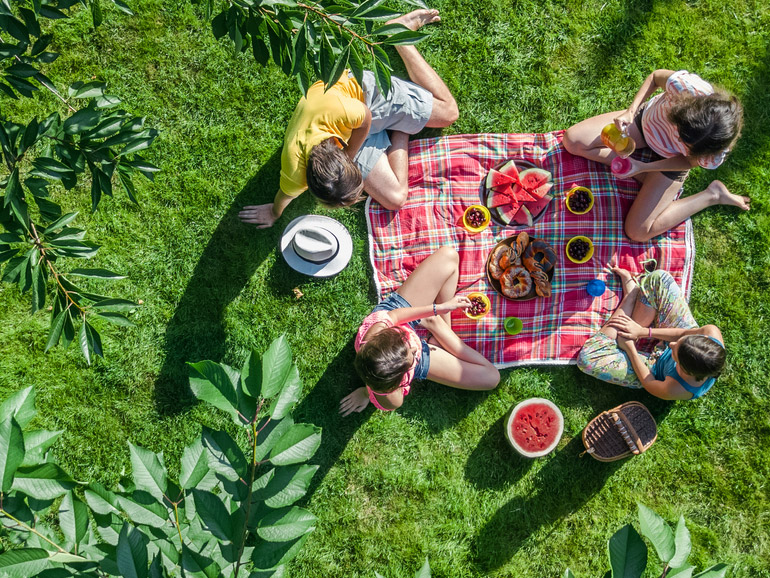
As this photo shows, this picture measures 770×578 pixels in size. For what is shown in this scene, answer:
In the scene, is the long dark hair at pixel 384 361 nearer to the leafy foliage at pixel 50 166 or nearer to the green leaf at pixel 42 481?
the leafy foliage at pixel 50 166

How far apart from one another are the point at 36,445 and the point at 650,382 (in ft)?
12.8

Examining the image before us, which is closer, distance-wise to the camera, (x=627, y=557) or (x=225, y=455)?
(x=627, y=557)

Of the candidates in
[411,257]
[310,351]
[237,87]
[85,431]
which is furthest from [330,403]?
[237,87]

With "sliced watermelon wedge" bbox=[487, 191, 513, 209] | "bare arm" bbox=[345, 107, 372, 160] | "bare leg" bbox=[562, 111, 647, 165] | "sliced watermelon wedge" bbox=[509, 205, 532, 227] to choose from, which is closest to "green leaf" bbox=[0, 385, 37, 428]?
"bare arm" bbox=[345, 107, 372, 160]

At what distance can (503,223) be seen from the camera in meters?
4.50

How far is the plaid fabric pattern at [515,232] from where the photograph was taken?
4.48 m

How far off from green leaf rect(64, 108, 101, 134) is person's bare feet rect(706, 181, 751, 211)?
4.30 meters

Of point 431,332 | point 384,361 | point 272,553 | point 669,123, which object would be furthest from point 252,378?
point 669,123

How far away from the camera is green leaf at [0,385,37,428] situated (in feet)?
5.32

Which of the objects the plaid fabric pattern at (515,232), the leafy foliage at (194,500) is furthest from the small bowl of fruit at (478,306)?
the leafy foliage at (194,500)

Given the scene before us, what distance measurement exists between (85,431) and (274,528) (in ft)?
11.3

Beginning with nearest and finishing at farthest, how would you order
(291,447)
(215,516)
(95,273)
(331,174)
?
1. (215,516)
2. (291,447)
3. (95,273)
4. (331,174)

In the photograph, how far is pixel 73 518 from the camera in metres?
1.73

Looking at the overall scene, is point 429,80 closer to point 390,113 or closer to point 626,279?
point 390,113
